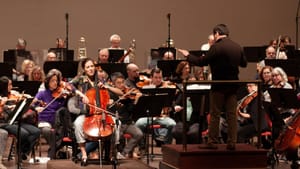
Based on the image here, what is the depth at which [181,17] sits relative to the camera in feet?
50.1

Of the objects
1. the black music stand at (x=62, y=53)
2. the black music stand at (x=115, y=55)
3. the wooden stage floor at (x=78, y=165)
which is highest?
the black music stand at (x=62, y=53)

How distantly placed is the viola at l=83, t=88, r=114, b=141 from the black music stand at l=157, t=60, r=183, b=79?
2431 millimetres

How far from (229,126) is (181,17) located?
26.0 feet

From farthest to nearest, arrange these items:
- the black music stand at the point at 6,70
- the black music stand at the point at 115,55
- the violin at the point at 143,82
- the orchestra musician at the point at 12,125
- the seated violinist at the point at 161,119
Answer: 1. the black music stand at the point at 115,55
2. the violin at the point at 143,82
3. the black music stand at the point at 6,70
4. the seated violinist at the point at 161,119
5. the orchestra musician at the point at 12,125

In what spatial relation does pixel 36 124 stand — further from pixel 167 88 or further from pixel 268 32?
pixel 268 32

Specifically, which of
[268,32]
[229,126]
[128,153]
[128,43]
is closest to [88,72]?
[128,153]

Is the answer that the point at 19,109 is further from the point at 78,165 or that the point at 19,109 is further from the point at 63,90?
the point at 63,90

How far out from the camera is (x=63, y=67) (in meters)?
10.2

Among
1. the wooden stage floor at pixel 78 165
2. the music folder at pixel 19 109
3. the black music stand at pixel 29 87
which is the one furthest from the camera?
the black music stand at pixel 29 87

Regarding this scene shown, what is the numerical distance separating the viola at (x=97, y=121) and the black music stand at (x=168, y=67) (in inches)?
95.7

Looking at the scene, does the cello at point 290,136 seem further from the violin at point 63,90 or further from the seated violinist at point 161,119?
the violin at point 63,90

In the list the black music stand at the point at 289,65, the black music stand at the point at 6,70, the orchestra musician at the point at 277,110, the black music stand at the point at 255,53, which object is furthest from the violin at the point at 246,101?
the black music stand at the point at 6,70

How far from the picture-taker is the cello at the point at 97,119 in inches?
323

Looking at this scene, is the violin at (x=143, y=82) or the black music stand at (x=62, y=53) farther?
the black music stand at (x=62, y=53)
